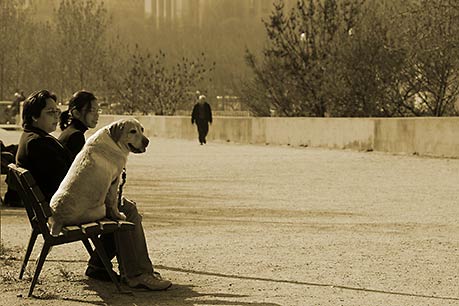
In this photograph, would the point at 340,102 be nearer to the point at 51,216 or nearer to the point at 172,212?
the point at 172,212

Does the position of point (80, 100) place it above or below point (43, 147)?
above

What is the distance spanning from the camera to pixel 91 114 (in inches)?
285

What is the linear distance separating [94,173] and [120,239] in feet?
1.69

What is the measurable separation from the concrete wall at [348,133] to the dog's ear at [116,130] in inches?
656

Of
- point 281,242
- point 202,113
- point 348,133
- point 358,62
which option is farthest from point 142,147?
point 202,113

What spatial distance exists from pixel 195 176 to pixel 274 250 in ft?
31.3

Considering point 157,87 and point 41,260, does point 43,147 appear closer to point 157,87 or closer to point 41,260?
point 41,260

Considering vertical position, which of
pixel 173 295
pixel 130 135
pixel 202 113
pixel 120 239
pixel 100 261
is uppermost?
pixel 130 135

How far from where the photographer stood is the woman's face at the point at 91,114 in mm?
7199

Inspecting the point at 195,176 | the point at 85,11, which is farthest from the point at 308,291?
the point at 85,11

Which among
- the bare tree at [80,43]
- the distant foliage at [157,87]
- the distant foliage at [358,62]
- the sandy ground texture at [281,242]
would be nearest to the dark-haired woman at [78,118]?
the sandy ground texture at [281,242]

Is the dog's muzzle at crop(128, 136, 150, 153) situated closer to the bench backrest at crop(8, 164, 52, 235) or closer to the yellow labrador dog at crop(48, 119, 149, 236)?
the yellow labrador dog at crop(48, 119, 149, 236)

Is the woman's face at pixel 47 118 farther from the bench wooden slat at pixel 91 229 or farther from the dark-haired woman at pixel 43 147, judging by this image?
the bench wooden slat at pixel 91 229

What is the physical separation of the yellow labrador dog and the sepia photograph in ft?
0.04
